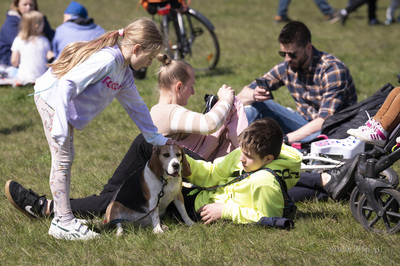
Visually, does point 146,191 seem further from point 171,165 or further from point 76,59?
point 76,59

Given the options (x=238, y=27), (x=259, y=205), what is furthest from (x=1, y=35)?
(x=259, y=205)

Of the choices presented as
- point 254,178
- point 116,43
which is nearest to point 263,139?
point 254,178

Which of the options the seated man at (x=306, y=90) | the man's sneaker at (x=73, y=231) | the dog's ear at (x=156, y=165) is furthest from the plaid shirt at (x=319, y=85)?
the man's sneaker at (x=73, y=231)

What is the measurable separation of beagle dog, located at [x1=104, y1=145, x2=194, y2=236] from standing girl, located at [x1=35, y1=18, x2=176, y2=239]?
0.26 meters

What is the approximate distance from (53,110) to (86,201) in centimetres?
84

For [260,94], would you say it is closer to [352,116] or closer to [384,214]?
[352,116]

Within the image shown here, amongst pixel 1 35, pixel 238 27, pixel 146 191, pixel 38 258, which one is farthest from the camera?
pixel 238 27

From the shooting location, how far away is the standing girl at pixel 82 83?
11.2 feet

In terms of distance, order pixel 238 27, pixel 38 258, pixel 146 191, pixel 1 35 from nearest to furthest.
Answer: pixel 38 258
pixel 146 191
pixel 1 35
pixel 238 27

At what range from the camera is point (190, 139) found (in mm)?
4434

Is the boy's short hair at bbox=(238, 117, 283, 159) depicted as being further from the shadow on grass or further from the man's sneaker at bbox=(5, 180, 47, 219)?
the shadow on grass

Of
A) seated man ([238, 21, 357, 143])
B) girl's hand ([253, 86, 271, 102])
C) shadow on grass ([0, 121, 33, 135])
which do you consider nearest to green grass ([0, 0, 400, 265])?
shadow on grass ([0, 121, 33, 135])

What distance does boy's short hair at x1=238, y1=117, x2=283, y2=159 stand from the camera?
3689mm

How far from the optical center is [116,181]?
413cm
